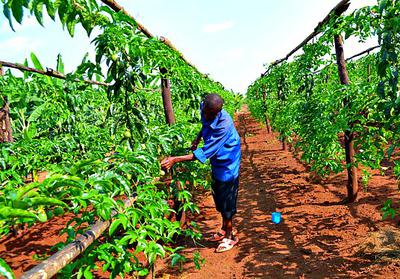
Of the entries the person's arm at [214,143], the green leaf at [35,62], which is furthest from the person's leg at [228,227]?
the green leaf at [35,62]

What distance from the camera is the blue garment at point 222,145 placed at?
327 cm

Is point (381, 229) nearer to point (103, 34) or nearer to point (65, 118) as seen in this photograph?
point (103, 34)

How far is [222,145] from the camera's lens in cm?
335

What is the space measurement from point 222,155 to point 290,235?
4.28 ft

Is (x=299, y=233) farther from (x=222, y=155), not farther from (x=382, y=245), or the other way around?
(x=222, y=155)

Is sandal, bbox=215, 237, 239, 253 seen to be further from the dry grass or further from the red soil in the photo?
the dry grass

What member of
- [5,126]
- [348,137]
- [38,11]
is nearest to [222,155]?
[348,137]

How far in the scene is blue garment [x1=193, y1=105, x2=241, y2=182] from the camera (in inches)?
129

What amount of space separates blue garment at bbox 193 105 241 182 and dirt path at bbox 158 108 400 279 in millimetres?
901

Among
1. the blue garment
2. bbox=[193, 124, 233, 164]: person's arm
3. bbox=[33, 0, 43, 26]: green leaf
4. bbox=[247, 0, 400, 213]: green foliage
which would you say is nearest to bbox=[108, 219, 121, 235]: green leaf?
bbox=[33, 0, 43, 26]: green leaf

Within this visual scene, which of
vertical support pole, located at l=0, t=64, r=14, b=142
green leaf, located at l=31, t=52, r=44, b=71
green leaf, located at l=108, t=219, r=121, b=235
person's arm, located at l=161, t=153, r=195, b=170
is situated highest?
green leaf, located at l=31, t=52, r=44, b=71

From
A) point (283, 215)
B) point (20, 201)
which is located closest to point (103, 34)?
point (20, 201)

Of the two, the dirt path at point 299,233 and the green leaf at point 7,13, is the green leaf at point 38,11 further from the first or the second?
the dirt path at point 299,233

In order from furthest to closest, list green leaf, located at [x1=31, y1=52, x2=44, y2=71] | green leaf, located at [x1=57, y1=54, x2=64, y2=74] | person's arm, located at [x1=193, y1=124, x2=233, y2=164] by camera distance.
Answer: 1. green leaf, located at [x1=57, y1=54, x2=64, y2=74]
2. green leaf, located at [x1=31, y1=52, x2=44, y2=71]
3. person's arm, located at [x1=193, y1=124, x2=233, y2=164]
